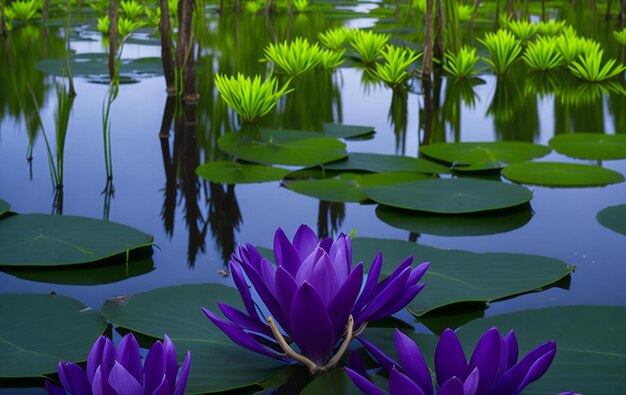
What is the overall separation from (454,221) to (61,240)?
37.9 inches

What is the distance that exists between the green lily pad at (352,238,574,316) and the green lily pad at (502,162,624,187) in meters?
0.77

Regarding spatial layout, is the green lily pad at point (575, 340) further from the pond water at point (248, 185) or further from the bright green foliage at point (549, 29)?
the bright green foliage at point (549, 29)

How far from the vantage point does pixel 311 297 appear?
1.11 meters

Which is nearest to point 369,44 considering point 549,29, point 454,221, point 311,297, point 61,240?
point 549,29

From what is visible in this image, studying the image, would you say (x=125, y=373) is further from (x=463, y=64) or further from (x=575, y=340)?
(x=463, y=64)

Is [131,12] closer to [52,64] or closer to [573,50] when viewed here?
[52,64]

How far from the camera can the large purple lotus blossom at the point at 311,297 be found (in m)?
1.15

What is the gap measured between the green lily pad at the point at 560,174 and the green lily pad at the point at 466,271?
772 mm

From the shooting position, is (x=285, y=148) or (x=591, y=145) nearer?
(x=285, y=148)

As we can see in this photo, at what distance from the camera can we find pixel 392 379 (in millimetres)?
938

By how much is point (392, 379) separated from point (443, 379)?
12cm

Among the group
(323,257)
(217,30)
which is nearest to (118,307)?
(323,257)

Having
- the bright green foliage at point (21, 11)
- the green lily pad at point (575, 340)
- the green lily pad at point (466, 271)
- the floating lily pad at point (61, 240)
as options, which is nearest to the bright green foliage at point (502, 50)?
the green lily pad at point (466, 271)

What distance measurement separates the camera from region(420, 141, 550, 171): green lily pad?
267cm
